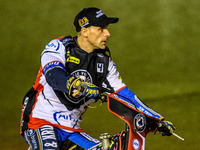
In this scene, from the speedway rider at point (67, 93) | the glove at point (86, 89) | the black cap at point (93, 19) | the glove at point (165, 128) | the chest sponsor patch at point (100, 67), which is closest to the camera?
the glove at point (86, 89)

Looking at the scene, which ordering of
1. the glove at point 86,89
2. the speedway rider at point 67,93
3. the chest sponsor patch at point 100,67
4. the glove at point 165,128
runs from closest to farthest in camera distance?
the glove at point 86,89 → the glove at point 165,128 → the speedway rider at point 67,93 → the chest sponsor patch at point 100,67

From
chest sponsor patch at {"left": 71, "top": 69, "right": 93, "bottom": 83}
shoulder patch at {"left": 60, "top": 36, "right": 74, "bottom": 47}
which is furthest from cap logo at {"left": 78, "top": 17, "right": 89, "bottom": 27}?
chest sponsor patch at {"left": 71, "top": 69, "right": 93, "bottom": 83}

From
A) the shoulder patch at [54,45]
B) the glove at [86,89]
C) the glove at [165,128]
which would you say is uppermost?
the shoulder patch at [54,45]

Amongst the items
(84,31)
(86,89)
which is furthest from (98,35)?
(86,89)

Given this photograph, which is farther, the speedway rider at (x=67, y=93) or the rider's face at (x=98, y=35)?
the rider's face at (x=98, y=35)

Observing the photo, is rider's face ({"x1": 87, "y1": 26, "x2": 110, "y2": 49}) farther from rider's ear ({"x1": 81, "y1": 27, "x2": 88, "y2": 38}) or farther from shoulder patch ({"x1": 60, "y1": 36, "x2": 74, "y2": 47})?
shoulder patch ({"x1": 60, "y1": 36, "x2": 74, "y2": 47})

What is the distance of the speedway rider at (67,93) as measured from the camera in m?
2.71

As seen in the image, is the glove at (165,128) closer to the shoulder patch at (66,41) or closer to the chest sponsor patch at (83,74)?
the chest sponsor patch at (83,74)

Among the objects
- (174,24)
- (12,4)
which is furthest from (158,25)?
(12,4)

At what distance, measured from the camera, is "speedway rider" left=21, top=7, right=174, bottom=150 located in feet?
8.91

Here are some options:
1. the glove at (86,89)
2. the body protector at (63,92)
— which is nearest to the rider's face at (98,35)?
the body protector at (63,92)

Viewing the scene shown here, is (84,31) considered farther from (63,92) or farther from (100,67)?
(63,92)

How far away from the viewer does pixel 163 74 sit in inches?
233

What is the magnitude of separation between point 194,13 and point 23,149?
3144mm
